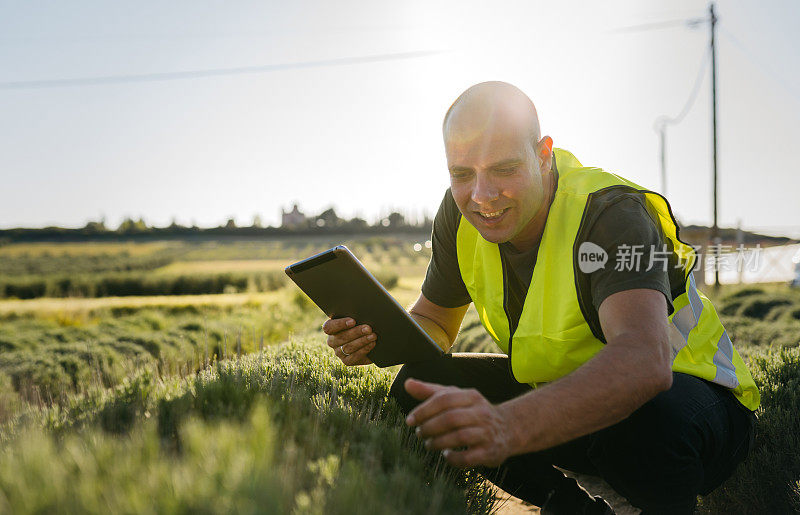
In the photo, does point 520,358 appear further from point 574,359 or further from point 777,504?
point 777,504

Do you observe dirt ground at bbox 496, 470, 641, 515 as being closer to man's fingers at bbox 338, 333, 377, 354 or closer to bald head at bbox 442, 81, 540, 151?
man's fingers at bbox 338, 333, 377, 354

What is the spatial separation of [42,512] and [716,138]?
875 inches

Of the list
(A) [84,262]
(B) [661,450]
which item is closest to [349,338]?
(B) [661,450]

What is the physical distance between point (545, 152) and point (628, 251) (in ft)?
2.25

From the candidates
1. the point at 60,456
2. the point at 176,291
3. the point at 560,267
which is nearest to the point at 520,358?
the point at 560,267

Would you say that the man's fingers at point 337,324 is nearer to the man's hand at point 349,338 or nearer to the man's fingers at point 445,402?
the man's hand at point 349,338

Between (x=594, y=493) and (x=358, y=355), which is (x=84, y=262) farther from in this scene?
(x=594, y=493)

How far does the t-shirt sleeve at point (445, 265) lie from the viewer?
3145 millimetres

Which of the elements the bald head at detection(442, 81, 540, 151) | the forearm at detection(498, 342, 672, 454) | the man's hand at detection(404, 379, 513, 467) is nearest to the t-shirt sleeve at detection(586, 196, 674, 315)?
the forearm at detection(498, 342, 672, 454)

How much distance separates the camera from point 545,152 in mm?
2521

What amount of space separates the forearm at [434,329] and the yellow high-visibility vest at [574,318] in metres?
0.63

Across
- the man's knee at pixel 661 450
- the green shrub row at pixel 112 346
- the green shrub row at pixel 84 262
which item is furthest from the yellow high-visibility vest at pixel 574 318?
the green shrub row at pixel 84 262

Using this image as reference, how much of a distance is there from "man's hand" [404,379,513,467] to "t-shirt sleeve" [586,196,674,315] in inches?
27.0

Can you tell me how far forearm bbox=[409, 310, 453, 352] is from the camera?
321 cm
